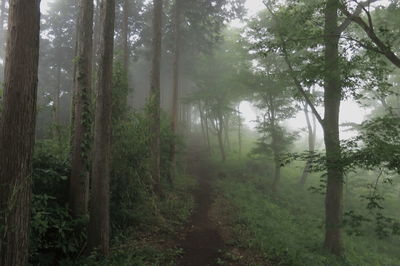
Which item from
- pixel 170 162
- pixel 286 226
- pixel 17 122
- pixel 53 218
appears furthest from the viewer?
pixel 170 162

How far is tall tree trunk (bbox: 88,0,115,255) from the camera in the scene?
7645mm

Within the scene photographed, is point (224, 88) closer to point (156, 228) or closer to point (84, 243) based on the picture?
point (156, 228)

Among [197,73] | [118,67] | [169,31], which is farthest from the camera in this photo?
[197,73]

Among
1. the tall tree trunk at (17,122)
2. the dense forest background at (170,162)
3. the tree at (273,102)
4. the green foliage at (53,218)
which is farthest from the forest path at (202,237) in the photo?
the tree at (273,102)

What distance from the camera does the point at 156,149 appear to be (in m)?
13.6

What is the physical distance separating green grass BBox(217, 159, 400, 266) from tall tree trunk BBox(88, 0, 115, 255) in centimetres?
449

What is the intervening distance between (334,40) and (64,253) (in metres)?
9.17

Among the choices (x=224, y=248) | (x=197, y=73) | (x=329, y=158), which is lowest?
(x=224, y=248)

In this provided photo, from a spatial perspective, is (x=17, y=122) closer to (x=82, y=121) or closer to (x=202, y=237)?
(x=82, y=121)

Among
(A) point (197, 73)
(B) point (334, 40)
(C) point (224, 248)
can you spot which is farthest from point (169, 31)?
(C) point (224, 248)

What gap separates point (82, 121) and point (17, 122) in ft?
12.4

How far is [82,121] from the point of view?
8.33m

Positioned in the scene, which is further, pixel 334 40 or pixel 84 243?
pixel 334 40

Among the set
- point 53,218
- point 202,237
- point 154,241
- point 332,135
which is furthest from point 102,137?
point 332,135
